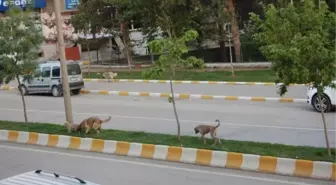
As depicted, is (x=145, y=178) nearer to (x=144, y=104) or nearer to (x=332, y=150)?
(x=332, y=150)

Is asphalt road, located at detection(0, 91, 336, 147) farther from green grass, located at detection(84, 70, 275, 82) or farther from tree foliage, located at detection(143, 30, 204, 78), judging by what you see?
green grass, located at detection(84, 70, 275, 82)

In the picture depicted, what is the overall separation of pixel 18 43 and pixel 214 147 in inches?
299

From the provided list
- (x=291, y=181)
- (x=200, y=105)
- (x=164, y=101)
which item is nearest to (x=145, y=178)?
(x=291, y=181)

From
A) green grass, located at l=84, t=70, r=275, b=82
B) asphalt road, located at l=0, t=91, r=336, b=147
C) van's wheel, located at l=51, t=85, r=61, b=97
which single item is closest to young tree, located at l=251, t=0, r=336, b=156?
asphalt road, located at l=0, t=91, r=336, b=147

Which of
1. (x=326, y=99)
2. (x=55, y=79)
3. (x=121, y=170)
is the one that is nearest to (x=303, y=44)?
(x=121, y=170)

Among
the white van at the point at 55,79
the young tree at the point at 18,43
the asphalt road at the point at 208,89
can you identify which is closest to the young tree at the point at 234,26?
the asphalt road at the point at 208,89

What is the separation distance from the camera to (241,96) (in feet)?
75.1

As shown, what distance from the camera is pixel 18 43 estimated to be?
54.3 feet

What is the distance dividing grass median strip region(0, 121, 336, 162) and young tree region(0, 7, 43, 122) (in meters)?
1.80

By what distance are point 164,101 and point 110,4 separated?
15.1m

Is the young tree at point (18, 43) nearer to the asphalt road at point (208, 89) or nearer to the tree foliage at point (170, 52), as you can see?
the tree foliage at point (170, 52)

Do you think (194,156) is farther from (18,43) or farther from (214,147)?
(18,43)

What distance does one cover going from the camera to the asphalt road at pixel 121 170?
33.8 ft

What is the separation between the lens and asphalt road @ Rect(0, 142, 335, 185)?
10312 mm
